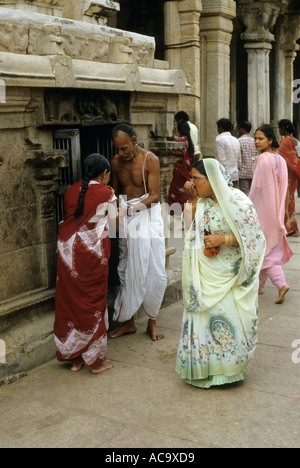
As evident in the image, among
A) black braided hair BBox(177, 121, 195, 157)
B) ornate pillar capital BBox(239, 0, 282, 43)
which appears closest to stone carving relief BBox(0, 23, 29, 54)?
black braided hair BBox(177, 121, 195, 157)

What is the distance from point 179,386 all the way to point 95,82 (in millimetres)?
2176

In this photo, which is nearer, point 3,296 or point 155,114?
point 3,296

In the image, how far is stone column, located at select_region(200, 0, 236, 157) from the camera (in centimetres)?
1109

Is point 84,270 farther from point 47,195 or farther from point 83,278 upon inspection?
point 47,195

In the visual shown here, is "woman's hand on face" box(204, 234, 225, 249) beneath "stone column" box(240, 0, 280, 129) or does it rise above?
beneath

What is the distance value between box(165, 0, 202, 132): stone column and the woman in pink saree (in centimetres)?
455

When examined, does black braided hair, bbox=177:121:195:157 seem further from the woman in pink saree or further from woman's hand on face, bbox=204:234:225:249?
A: woman's hand on face, bbox=204:234:225:249

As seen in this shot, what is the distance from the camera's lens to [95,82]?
4.68 m

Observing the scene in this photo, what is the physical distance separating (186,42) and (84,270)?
707cm

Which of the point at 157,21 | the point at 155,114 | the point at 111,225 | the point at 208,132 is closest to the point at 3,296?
the point at 111,225

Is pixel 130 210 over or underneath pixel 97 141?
underneath

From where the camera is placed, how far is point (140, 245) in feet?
16.4

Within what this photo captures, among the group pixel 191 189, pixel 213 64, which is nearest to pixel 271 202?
pixel 191 189
